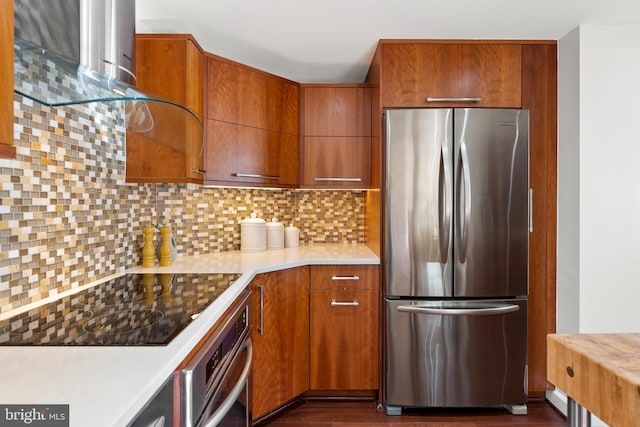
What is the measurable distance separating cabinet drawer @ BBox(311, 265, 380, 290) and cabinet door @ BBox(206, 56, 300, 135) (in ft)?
3.40

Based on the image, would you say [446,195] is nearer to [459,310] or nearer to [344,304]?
[459,310]

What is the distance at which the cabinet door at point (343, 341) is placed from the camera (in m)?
2.18

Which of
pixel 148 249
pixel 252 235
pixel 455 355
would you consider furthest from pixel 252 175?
pixel 455 355

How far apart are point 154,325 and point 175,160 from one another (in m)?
1.16

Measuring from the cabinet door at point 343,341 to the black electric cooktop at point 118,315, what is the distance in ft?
2.70

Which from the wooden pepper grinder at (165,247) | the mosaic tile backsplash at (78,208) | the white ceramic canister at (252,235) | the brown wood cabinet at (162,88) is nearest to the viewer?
the mosaic tile backsplash at (78,208)

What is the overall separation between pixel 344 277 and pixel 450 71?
1.44 m

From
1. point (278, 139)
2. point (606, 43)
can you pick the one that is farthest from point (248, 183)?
point (606, 43)

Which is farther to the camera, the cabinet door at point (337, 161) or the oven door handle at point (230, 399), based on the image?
the cabinet door at point (337, 161)

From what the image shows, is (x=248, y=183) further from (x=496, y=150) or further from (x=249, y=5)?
(x=496, y=150)

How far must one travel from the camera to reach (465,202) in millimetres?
2029

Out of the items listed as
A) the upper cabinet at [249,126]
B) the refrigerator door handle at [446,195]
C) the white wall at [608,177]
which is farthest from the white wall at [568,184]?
the upper cabinet at [249,126]

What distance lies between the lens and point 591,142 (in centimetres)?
200

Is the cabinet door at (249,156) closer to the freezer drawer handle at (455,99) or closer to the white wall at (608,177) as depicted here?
the freezer drawer handle at (455,99)
